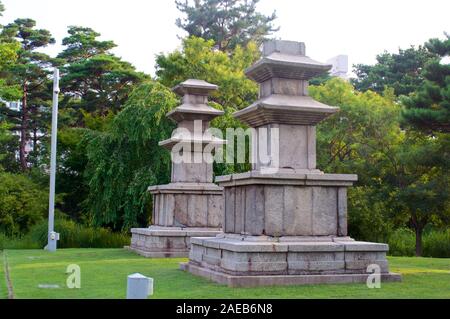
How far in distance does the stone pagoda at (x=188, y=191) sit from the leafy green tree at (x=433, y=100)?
6840 millimetres

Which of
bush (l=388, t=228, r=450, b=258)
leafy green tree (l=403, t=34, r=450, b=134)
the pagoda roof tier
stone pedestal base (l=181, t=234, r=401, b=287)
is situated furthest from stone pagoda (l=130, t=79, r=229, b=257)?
bush (l=388, t=228, r=450, b=258)

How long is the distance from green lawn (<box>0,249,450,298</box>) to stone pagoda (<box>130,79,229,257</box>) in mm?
2764

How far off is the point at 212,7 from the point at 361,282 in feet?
106

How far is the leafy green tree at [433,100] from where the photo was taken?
18266mm

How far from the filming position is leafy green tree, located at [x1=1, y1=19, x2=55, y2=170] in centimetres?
3462

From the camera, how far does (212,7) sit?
129 feet

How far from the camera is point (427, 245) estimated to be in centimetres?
2409

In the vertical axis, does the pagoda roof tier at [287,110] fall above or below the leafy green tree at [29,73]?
below

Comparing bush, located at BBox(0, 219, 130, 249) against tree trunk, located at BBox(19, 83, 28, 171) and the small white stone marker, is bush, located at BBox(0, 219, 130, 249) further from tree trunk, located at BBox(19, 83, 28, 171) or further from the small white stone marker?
the small white stone marker

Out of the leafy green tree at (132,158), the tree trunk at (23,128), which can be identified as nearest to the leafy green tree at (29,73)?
the tree trunk at (23,128)

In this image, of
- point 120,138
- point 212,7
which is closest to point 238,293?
point 120,138

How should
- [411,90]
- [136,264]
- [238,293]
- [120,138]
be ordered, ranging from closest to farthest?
[238,293], [136,264], [120,138], [411,90]

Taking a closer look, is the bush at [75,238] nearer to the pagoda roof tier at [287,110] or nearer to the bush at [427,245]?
the bush at [427,245]

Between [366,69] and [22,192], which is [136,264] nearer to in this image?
[22,192]
